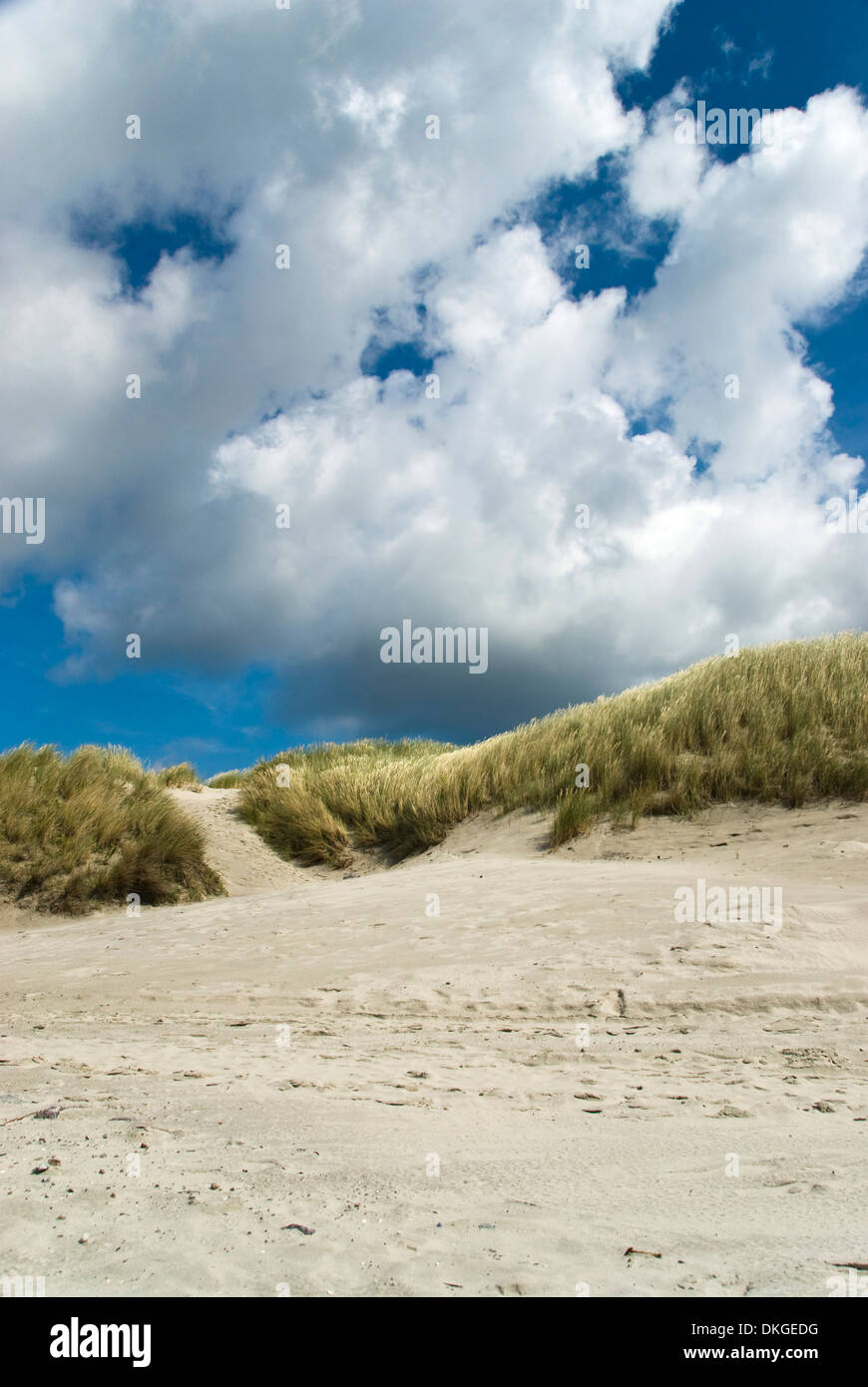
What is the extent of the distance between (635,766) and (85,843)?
288 inches

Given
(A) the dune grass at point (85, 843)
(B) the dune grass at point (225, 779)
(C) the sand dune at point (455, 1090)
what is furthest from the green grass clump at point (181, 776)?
(C) the sand dune at point (455, 1090)

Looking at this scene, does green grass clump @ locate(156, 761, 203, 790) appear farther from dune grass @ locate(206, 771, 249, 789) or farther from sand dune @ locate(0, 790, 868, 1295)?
sand dune @ locate(0, 790, 868, 1295)

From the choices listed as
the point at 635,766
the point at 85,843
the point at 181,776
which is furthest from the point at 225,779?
the point at 635,766

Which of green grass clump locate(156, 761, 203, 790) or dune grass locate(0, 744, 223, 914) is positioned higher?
green grass clump locate(156, 761, 203, 790)

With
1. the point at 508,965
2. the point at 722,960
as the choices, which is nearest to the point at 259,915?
the point at 508,965

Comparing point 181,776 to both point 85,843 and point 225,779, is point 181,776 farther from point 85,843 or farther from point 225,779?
point 85,843

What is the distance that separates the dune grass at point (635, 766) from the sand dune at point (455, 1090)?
1.59 metres

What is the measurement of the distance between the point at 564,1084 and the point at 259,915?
5196 millimetres

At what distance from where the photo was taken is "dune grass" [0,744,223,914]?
10.4 m

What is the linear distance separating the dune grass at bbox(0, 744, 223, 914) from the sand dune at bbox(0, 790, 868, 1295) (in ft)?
5.05

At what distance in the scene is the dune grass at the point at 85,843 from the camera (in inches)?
411

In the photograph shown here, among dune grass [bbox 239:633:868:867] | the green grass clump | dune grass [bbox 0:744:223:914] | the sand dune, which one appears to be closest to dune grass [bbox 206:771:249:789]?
the green grass clump
